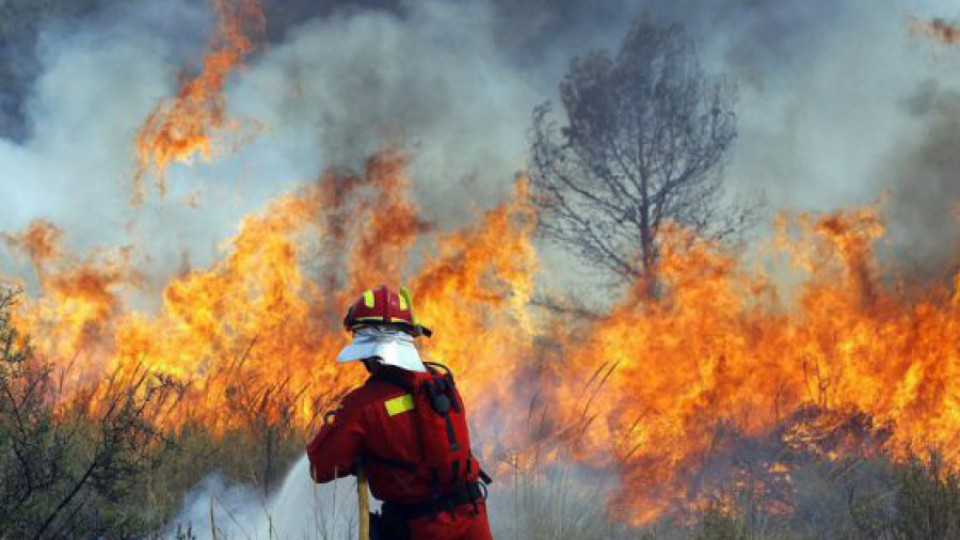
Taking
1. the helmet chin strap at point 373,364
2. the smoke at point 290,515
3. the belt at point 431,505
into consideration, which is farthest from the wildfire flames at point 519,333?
the helmet chin strap at point 373,364

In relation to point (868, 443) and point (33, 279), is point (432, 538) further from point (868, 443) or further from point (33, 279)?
point (33, 279)

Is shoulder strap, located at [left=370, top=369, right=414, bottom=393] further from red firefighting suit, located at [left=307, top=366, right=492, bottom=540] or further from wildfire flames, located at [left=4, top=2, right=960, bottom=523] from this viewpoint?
wildfire flames, located at [left=4, top=2, right=960, bottom=523]

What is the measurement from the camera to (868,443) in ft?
32.8

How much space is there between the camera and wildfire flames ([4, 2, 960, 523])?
1005 centimetres

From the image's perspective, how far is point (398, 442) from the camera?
3.51 meters

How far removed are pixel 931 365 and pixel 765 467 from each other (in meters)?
2.41

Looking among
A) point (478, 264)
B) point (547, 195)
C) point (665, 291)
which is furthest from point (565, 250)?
point (478, 264)

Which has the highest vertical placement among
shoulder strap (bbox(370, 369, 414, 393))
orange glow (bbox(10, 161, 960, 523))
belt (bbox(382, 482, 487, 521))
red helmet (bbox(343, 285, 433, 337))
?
orange glow (bbox(10, 161, 960, 523))

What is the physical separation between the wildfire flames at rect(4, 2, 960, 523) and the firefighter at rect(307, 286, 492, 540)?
455 cm

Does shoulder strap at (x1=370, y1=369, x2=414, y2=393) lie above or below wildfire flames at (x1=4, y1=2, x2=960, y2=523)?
below

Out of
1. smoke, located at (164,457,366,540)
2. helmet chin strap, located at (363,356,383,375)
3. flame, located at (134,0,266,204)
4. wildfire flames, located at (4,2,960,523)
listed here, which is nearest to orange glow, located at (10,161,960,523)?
wildfire flames, located at (4,2,960,523)

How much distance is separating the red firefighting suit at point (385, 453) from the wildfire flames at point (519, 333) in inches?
181

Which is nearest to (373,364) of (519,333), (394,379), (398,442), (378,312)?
(394,379)

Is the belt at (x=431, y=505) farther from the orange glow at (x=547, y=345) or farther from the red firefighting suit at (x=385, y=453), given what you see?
the orange glow at (x=547, y=345)
